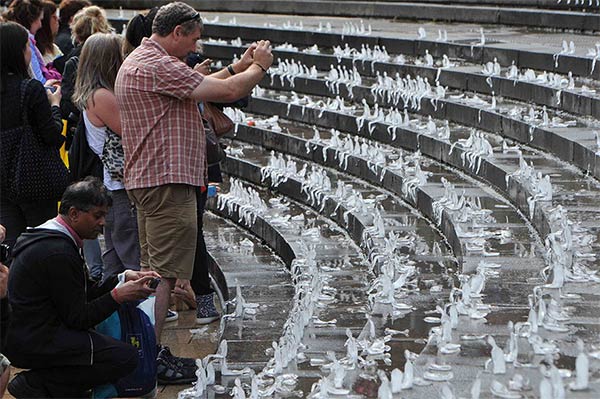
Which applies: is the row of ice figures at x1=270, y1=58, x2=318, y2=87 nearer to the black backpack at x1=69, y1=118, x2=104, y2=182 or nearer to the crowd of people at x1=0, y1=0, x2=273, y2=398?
the crowd of people at x1=0, y1=0, x2=273, y2=398

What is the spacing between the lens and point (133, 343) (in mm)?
5895

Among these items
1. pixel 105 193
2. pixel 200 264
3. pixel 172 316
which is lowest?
pixel 172 316

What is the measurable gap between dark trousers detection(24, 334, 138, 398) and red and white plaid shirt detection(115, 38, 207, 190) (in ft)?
3.16

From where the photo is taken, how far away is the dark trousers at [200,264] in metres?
7.37

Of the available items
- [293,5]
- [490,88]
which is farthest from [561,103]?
[293,5]

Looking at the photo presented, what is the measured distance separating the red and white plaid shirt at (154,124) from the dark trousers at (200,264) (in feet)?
3.19

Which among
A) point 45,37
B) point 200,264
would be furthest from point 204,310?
point 45,37

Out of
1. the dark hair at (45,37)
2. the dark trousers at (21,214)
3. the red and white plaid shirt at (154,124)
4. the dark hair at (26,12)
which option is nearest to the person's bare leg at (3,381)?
the red and white plaid shirt at (154,124)

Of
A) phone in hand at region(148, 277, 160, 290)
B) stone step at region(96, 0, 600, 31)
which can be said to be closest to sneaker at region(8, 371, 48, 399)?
phone in hand at region(148, 277, 160, 290)

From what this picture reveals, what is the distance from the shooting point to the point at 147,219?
21.0ft

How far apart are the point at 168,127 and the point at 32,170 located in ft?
3.85

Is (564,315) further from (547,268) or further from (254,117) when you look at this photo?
(254,117)

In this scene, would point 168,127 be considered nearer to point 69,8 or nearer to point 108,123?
point 108,123

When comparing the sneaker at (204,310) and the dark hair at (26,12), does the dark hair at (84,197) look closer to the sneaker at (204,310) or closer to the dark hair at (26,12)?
the sneaker at (204,310)
